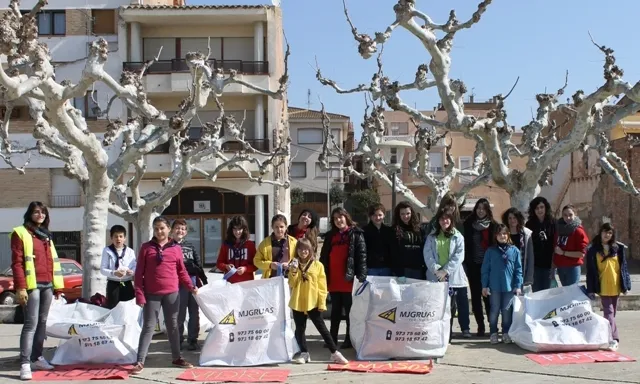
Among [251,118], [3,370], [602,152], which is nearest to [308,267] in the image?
[3,370]

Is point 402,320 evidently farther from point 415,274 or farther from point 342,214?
point 342,214

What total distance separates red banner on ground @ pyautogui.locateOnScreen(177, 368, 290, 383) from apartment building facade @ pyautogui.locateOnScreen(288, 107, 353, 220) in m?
47.8

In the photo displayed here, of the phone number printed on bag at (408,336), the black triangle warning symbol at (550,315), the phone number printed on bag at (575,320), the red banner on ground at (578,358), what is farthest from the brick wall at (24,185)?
the red banner on ground at (578,358)

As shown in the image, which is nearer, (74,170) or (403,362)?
(403,362)

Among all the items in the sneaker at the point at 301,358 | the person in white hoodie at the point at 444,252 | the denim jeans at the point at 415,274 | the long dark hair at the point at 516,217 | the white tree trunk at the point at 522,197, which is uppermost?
the white tree trunk at the point at 522,197

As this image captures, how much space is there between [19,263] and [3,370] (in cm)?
143

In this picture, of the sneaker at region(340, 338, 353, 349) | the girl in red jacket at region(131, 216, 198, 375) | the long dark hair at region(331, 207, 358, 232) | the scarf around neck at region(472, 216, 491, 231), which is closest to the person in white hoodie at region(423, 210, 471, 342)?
the scarf around neck at region(472, 216, 491, 231)

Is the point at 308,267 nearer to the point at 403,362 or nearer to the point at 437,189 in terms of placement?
the point at 403,362

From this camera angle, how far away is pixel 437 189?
23.3m

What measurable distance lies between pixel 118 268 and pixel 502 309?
4852mm

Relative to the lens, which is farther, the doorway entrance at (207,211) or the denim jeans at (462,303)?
the doorway entrance at (207,211)

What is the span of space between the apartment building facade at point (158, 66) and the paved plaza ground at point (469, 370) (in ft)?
78.2

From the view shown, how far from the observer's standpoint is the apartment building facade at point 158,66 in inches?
1303

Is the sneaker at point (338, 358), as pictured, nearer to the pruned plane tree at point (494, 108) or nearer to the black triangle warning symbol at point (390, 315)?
the black triangle warning symbol at point (390, 315)
